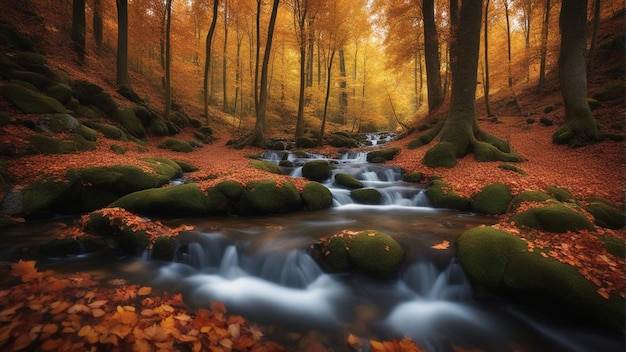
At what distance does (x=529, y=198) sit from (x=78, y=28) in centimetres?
2060

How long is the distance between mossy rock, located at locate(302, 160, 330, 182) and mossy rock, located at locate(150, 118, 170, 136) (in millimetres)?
9090

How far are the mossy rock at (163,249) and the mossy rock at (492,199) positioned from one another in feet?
23.3

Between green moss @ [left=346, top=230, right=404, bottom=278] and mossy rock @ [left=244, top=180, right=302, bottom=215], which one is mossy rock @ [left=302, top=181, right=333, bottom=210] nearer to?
mossy rock @ [left=244, top=180, right=302, bottom=215]

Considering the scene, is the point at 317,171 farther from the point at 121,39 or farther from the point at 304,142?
the point at 121,39

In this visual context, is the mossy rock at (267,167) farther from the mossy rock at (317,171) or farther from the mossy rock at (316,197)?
the mossy rock at (316,197)

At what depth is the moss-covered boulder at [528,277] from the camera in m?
3.33

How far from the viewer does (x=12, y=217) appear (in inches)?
228

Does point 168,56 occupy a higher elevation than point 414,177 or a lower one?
higher

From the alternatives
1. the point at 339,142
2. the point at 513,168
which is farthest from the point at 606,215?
the point at 339,142

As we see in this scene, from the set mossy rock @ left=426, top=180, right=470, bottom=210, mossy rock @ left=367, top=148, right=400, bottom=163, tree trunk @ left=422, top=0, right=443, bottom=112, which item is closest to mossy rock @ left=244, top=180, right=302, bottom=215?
mossy rock @ left=426, top=180, right=470, bottom=210

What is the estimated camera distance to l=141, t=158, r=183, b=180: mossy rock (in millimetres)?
8746

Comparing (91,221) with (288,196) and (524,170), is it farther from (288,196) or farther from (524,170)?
(524,170)

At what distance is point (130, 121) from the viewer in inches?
530

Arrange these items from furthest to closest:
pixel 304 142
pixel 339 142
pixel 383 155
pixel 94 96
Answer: pixel 339 142 < pixel 304 142 < pixel 383 155 < pixel 94 96
